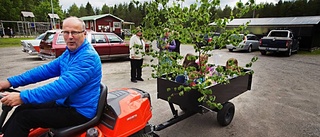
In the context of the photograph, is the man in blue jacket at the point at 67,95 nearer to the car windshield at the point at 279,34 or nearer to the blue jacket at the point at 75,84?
the blue jacket at the point at 75,84

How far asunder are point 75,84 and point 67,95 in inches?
5.5

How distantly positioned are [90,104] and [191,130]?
214 centimetres

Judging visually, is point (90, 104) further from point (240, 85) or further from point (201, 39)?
point (240, 85)

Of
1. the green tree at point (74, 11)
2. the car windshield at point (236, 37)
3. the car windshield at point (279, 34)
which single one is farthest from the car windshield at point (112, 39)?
the green tree at point (74, 11)

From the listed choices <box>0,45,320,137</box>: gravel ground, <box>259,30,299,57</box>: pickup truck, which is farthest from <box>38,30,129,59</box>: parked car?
<box>259,30,299,57</box>: pickup truck

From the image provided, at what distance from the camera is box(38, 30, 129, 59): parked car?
28.7 feet

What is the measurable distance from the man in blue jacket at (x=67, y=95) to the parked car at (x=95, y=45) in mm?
7353

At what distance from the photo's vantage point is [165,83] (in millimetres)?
3166

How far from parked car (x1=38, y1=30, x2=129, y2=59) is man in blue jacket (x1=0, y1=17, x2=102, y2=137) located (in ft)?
24.1

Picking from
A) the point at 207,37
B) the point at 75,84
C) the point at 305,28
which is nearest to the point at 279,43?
the point at 305,28

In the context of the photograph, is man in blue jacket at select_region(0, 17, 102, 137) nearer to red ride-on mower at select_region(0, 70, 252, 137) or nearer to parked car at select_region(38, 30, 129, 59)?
red ride-on mower at select_region(0, 70, 252, 137)

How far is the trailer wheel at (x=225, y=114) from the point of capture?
3.47 m

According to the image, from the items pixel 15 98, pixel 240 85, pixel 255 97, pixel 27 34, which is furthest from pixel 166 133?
pixel 27 34

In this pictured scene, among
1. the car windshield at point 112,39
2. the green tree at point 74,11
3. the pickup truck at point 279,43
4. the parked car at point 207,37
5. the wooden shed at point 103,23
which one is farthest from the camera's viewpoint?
the green tree at point 74,11
